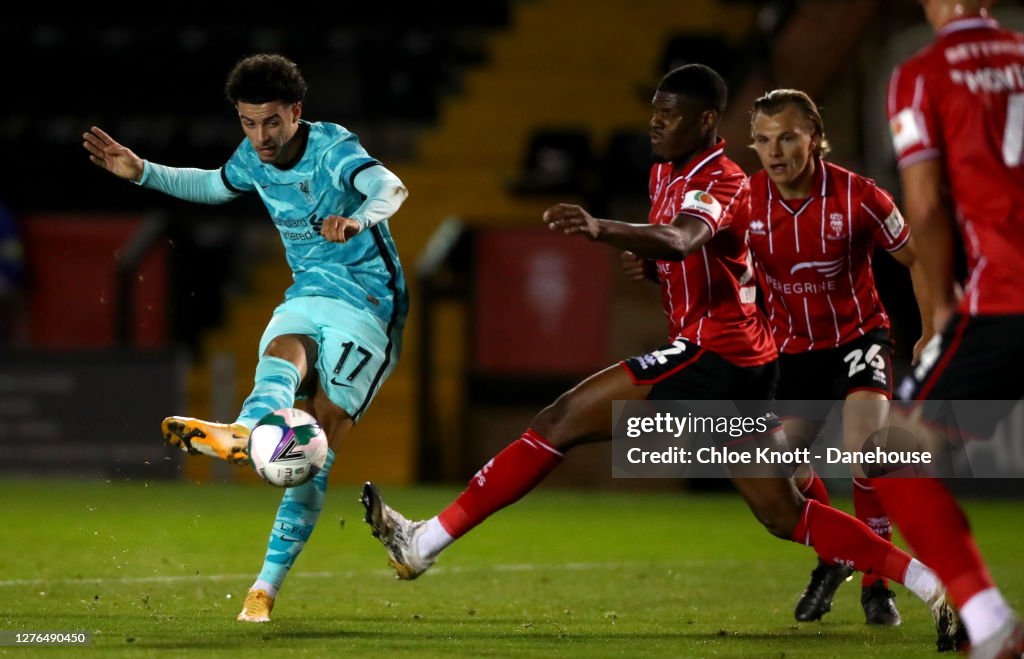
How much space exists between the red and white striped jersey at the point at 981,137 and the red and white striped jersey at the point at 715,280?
145 cm

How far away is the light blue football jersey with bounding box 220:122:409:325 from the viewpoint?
248 inches

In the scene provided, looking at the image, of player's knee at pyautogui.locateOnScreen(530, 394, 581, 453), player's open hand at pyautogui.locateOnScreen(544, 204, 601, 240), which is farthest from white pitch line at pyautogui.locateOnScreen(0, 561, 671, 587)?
player's open hand at pyautogui.locateOnScreen(544, 204, 601, 240)

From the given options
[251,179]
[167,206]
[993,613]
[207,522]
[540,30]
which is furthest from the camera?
[540,30]

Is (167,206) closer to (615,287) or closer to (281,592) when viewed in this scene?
(615,287)

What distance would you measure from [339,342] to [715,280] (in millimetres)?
1443

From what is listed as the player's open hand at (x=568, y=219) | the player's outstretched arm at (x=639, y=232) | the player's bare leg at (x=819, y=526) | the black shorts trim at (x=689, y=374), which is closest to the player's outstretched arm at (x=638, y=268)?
the black shorts trim at (x=689, y=374)

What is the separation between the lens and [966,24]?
180 inches

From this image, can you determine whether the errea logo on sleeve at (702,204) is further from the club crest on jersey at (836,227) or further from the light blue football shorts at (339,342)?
the light blue football shorts at (339,342)

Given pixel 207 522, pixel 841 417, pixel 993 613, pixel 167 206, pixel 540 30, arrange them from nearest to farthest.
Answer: pixel 993 613 → pixel 841 417 → pixel 207 522 → pixel 167 206 → pixel 540 30

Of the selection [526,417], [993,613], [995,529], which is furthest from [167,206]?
[993,613]

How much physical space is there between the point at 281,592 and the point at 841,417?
258 centimetres

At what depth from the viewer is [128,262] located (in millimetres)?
15070

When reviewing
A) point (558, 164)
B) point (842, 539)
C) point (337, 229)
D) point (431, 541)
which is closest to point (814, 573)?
point (842, 539)

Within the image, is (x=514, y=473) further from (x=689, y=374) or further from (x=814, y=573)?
(x=814, y=573)
